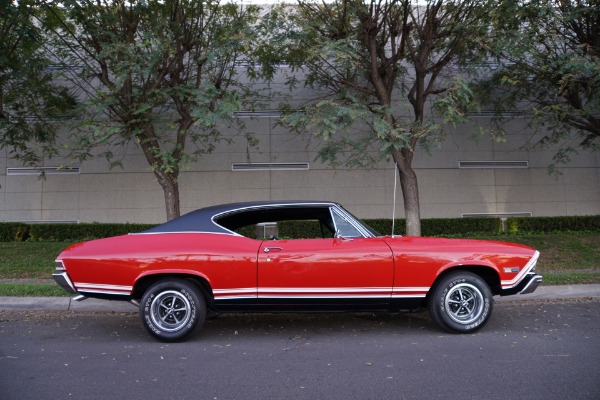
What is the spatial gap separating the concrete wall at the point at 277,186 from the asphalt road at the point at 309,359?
31.0ft

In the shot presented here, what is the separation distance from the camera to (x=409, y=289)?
523cm

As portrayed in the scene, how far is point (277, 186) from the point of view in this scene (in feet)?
51.8

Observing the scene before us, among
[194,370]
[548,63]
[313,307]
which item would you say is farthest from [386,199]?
[194,370]

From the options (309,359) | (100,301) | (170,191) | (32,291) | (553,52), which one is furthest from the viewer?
(553,52)

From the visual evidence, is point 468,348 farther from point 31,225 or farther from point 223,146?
point 31,225

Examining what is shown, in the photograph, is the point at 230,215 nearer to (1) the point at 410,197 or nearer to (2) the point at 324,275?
Answer: (2) the point at 324,275

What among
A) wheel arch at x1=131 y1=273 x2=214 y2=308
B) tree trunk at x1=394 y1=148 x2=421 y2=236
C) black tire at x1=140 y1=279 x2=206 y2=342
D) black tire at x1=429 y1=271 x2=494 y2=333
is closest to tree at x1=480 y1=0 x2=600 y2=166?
tree trunk at x1=394 y1=148 x2=421 y2=236

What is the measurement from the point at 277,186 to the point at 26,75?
7.69m

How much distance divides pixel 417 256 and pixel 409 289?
0.37m

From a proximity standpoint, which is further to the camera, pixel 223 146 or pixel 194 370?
pixel 223 146

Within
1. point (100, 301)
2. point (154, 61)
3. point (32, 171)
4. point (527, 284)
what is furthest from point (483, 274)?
point (32, 171)

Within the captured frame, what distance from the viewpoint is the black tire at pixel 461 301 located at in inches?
208

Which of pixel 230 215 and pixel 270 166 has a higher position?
pixel 270 166

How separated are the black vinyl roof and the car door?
60 cm
